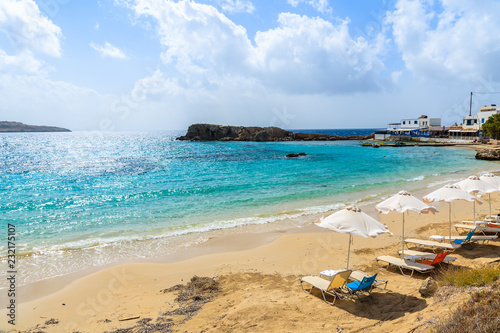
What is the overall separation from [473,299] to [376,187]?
2140cm

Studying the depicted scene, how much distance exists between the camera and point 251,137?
114188 millimetres

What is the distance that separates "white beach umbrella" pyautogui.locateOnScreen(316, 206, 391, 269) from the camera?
7641 millimetres

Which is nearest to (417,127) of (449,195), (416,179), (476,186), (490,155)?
(490,155)

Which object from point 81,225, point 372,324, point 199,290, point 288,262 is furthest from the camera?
point 81,225

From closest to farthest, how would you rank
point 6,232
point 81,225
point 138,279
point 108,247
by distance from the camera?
1. point 138,279
2. point 108,247
3. point 6,232
4. point 81,225

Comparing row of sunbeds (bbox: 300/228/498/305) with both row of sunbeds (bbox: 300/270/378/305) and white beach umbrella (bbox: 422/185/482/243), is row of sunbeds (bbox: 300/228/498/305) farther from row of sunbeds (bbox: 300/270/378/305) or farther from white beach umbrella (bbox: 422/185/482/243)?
white beach umbrella (bbox: 422/185/482/243)

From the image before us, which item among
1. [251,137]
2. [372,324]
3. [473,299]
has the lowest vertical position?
[372,324]

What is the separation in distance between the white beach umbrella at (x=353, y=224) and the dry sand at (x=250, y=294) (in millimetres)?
1651

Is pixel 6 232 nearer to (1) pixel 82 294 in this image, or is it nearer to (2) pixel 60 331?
(1) pixel 82 294

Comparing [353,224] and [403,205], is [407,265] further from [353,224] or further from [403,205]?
[353,224]

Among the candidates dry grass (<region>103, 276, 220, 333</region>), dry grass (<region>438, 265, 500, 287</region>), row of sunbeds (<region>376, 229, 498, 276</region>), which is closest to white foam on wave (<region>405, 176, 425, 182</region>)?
row of sunbeds (<region>376, 229, 498, 276</region>)

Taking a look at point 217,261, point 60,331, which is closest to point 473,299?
point 217,261

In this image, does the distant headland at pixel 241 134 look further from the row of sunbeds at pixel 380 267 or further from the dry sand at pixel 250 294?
the row of sunbeds at pixel 380 267

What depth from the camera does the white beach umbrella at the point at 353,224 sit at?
764 cm
